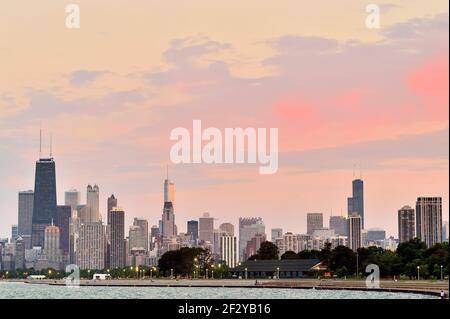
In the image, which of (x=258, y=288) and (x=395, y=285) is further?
(x=258, y=288)

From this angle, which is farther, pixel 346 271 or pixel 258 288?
pixel 346 271

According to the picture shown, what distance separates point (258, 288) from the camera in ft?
566
